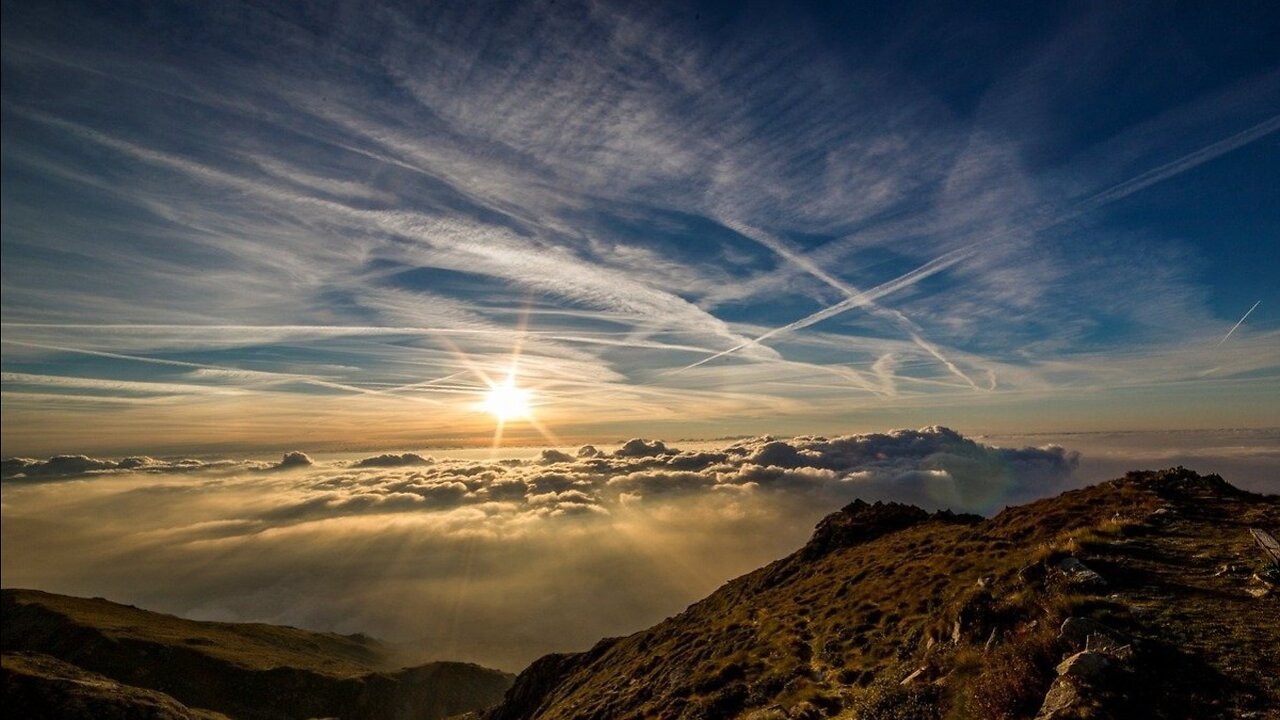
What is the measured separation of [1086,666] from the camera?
14320mm

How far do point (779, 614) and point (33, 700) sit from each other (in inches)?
5044

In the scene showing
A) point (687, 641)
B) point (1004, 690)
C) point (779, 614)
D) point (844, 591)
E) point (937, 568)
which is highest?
point (1004, 690)

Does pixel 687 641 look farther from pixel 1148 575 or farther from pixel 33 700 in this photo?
pixel 33 700

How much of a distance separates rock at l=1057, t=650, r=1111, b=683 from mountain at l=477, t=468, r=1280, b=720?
0.04 metres

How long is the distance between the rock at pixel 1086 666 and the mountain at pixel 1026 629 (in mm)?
39

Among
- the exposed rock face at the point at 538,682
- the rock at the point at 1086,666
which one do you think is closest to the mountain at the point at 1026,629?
the rock at the point at 1086,666

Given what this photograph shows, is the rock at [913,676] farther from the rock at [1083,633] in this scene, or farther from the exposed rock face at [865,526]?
the exposed rock face at [865,526]

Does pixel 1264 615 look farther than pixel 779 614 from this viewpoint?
No

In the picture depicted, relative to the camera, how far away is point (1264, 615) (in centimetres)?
1661

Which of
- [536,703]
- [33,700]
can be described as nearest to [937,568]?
[536,703]

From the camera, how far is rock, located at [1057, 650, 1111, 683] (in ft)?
46.5

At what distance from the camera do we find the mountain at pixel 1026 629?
1432cm

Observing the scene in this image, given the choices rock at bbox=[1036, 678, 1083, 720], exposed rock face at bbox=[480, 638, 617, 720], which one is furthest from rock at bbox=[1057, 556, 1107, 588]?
exposed rock face at bbox=[480, 638, 617, 720]

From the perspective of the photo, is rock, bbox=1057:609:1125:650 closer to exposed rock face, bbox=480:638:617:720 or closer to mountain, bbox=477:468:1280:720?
mountain, bbox=477:468:1280:720
